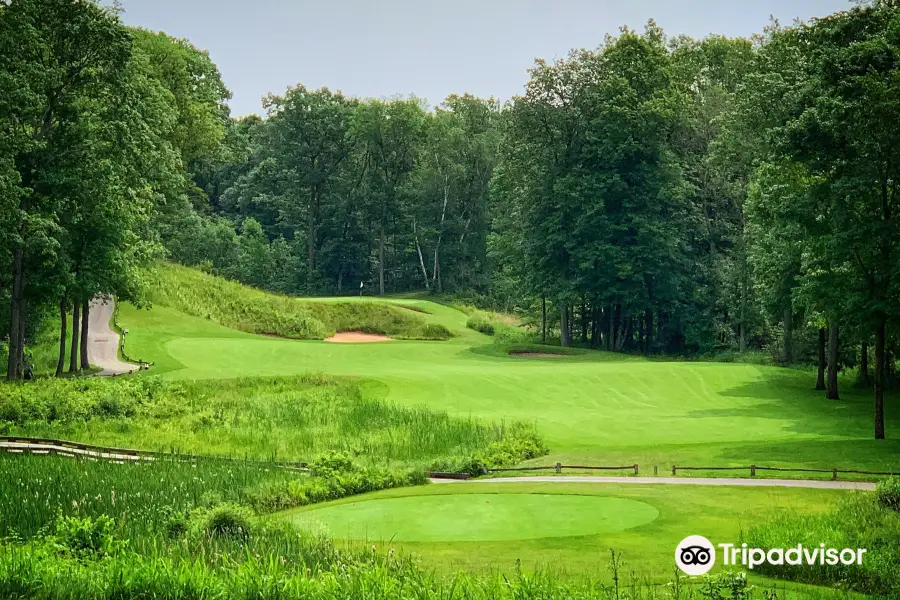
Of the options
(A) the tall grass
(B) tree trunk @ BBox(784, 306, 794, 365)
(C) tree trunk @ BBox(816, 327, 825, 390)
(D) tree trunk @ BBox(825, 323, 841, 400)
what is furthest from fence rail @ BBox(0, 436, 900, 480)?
(B) tree trunk @ BBox(784, 306, 794, 365)

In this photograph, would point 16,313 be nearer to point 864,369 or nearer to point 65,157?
point 65,157

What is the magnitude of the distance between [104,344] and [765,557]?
40.3m

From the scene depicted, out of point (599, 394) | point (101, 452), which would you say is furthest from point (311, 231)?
point (101, 452)

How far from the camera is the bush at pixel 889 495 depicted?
48.5 ft

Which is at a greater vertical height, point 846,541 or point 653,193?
point 653,193

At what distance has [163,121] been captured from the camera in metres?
47.1

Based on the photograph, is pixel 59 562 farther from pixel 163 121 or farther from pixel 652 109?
pixel 652 109

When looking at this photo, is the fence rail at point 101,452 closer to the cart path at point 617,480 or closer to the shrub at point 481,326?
the cart path at point 617,480

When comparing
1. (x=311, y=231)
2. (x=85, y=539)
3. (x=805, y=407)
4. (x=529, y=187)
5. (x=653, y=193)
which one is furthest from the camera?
(x=311, y=231)

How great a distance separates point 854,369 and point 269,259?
55247 mm

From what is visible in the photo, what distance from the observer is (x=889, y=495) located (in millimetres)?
15031

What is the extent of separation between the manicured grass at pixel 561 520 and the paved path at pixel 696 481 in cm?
80

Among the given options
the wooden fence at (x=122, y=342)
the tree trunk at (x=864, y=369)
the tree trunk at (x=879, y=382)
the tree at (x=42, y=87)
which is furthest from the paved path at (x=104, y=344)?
the tree trunk at (x=864, y=369)

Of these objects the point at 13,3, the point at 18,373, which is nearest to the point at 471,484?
the point at 18,373
